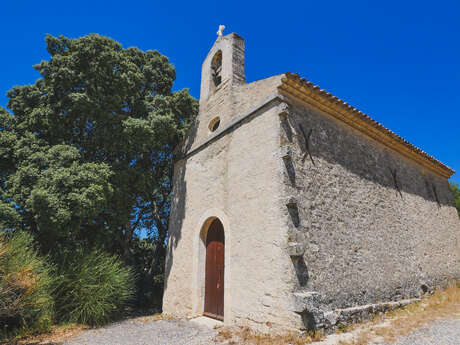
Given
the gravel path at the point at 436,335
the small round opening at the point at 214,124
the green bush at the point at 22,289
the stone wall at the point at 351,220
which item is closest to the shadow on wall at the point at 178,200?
the small round opening at the point at 214,124

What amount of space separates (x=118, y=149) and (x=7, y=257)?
4.04m

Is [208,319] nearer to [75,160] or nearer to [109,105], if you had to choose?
[75,160]

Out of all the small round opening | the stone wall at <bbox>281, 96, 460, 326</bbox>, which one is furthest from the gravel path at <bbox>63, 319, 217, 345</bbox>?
the small round opening

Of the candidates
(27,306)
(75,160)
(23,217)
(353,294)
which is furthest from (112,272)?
(353,294)

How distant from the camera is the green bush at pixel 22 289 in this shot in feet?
15.9

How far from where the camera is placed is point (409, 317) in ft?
20.2

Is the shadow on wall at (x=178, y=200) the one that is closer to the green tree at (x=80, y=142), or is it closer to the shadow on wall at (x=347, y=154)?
the green tree at (x=80, y=142)

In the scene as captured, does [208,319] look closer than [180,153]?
Yes

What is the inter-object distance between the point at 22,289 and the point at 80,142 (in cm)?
453

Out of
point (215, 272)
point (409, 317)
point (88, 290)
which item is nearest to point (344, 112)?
point (409, 317)

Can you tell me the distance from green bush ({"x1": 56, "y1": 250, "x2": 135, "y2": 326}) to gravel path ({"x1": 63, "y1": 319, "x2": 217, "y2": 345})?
1.65 ft

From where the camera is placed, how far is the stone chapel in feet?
17.5

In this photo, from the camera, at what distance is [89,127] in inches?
328

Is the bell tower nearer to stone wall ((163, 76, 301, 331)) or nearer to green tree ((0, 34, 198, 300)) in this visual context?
stone wall ((163, 76, 301, 331))
